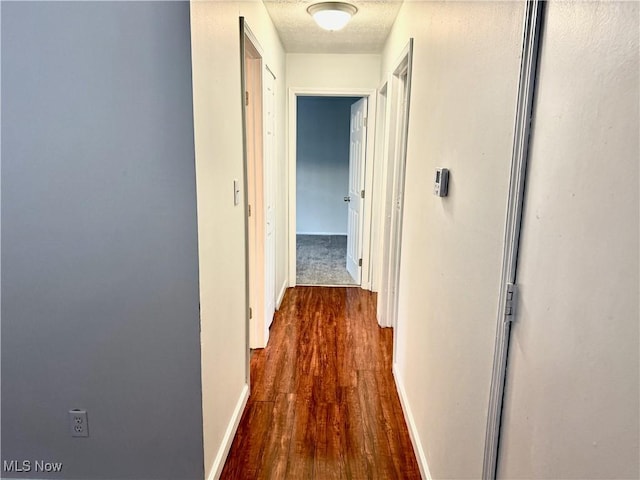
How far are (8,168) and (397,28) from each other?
2530 millimetres

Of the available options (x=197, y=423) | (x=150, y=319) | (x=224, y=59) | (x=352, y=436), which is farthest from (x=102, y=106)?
(x=352, y=436)

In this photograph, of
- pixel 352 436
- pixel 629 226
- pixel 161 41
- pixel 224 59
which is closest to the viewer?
pixel 629 226

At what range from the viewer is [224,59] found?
69.5 inches

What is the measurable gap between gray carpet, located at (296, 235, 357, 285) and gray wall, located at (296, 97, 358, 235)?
0.30 meters

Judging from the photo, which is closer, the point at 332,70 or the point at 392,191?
the point at 392,191

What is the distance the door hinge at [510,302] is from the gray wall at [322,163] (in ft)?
19.8

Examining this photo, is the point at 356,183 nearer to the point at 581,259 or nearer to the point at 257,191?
the point at 257,191

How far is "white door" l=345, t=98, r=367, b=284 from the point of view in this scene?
4242mm

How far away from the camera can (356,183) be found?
14.9ft

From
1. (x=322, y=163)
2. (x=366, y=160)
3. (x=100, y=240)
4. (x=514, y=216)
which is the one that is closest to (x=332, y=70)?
(x=366, y=160)

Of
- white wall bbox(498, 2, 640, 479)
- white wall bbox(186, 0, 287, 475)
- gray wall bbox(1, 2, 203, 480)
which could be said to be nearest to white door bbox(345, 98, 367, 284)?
white wall bbox(186, 0, 287, 475)

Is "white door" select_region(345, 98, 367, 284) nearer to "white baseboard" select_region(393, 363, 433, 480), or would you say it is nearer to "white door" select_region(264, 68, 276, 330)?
"white door" select_region(264, 68, 276, 330)

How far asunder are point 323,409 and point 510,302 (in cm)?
158

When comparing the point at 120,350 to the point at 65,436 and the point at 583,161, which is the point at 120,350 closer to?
the point at 65,436
